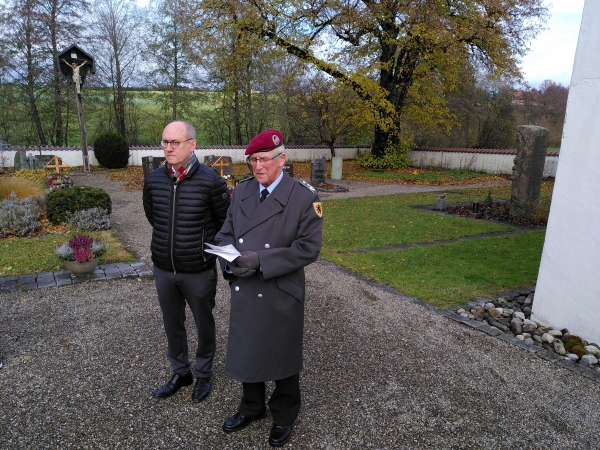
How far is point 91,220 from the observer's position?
873cm

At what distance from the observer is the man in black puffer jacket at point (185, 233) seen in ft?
10.0

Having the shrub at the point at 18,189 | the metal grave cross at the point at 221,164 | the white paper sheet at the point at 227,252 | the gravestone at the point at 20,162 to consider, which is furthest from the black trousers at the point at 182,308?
the gravestone at the point at 20,162

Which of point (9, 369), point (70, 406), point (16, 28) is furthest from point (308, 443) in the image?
point (16, 28)

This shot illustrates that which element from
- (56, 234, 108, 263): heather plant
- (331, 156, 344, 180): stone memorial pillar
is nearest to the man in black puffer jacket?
(56, 234, 108, 263): heather plant

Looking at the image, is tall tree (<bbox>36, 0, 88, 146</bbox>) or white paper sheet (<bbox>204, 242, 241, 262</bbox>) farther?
tall tree (<bbox>36, 0, 88, 146</bbox>)

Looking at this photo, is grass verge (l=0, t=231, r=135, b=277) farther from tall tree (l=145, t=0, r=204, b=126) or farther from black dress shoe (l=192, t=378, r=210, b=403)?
tall tree (l=145, t=0, r=204, b=126)

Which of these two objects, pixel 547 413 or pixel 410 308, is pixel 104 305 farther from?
pixel 547 413

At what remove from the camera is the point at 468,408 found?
3.25 m

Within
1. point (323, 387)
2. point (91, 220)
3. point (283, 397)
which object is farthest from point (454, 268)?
point (91, 220)

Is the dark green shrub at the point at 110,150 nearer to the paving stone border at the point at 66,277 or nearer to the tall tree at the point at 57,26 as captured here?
the tall tree at the point at 57,26

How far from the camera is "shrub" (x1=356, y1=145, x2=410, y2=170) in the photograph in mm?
22297

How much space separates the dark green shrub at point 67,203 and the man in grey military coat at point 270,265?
725cm

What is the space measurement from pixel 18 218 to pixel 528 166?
11.9m

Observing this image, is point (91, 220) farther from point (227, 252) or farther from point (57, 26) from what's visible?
point (57, 26)
